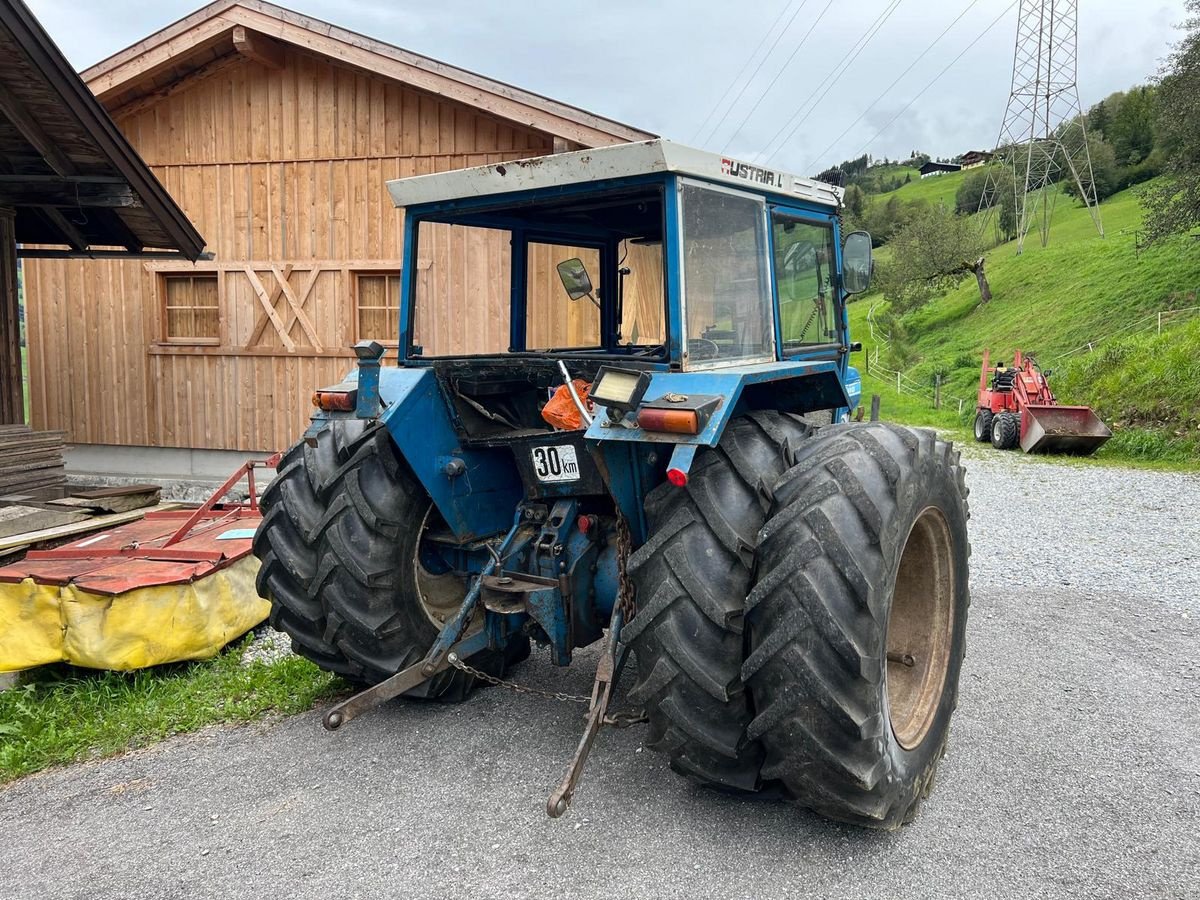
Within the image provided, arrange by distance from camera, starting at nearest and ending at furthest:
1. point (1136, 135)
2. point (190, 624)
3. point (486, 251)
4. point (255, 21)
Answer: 1. point (486, 251)
2. point (190, 624)
3. point (255, 21)
4. point (1136, 135)

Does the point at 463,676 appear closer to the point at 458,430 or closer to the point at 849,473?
the point at 458,430

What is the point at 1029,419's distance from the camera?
13438 millimetres

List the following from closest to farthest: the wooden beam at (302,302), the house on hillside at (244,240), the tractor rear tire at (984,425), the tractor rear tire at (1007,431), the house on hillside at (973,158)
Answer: the house on hillside at (244,240)
the wooden beam at (302,302)
the tractor rear tire at (1007,431)
the tractor rear tire at (984,425)
the house on hillside at (973,158)

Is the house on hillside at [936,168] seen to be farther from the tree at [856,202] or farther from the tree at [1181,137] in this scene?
the tree at [1181,137]

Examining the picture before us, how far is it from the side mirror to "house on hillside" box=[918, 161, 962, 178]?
337 feet

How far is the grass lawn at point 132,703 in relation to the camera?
3678mm

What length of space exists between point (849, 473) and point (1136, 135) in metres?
56.0

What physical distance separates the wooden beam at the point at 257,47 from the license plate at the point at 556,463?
7150 millimetres

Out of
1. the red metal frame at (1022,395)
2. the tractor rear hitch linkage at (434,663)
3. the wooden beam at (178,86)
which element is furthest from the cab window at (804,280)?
the red metal frame at (1022,395)

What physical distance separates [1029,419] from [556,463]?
40.7 feet

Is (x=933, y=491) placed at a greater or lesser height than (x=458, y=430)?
lesser

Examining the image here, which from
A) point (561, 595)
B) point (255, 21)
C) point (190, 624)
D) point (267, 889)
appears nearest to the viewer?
point (267, 889)

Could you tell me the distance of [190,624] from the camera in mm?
4402

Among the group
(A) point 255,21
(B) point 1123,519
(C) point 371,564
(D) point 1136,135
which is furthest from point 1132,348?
(D) point 1136,135
